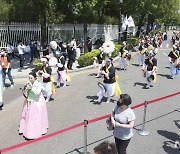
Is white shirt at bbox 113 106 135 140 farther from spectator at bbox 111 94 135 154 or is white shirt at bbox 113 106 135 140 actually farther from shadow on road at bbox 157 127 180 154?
shadow on road at bbox 157 127 180 154

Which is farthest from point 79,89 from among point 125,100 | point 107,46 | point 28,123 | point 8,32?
point 8,32

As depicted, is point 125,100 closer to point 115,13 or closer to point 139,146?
point 139,146

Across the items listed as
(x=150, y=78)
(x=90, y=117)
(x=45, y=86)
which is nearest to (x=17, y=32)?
(x=45, y=86)

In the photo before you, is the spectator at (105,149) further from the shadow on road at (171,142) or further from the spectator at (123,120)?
the shadow on road at (171,142)

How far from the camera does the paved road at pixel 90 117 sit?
6949 mm

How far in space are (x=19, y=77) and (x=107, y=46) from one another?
5.62 m

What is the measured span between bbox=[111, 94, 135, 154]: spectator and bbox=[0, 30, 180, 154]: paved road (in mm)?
1512

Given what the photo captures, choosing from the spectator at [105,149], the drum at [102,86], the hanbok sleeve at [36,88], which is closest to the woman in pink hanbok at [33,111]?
the hanbok sleeve at [36,88]

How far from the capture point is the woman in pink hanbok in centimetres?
733

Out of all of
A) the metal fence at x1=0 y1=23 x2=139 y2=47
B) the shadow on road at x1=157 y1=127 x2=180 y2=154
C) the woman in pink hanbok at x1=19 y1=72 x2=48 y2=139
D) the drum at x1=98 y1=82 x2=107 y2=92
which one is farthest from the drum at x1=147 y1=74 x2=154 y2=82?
the metal fence at x1=0 y1=23 x2=139 y2=47

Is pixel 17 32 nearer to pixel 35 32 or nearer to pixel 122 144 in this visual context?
pixel 35 32

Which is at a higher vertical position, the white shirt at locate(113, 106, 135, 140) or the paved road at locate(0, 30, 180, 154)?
the white shirt at locate(113, 106, 135, 140)

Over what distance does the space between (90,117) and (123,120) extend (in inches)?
153

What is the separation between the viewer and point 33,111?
7.32 m
